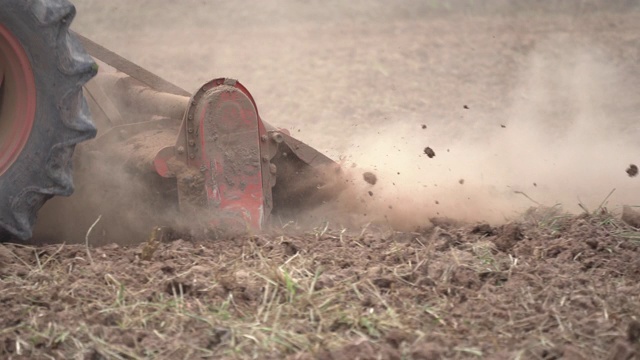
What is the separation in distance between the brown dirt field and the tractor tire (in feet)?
0.75

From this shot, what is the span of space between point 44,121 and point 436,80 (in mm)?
6626

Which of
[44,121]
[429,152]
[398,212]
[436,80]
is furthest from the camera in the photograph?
[436,80]

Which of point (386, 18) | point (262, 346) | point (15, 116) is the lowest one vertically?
point (262, 346)

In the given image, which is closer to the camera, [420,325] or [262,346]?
[262,346]

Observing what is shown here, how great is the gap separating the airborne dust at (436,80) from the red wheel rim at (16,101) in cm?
237

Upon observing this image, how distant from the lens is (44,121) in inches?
181

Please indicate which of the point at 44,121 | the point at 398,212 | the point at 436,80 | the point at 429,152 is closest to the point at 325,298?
the point at 44,121

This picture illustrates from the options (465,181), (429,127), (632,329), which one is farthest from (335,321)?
(429,127)

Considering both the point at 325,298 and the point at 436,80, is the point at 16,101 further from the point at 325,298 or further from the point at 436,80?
the point at 436,80

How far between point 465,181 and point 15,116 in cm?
318

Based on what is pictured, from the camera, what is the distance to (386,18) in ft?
A: 40.0

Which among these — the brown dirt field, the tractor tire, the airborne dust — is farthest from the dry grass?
the airborne dust

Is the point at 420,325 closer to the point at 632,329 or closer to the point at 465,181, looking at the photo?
the point at 632,329

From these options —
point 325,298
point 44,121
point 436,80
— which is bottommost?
point 325,298
